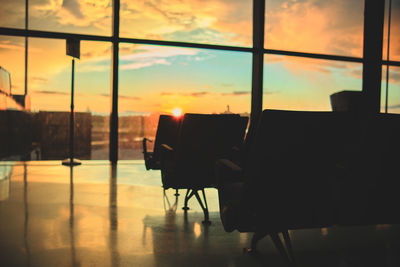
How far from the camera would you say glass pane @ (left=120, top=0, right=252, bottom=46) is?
607 cm

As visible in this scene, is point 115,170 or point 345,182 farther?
point 115,170

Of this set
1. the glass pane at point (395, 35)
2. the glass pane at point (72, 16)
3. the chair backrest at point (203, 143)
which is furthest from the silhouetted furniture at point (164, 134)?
the glass pane at point (395, 35)

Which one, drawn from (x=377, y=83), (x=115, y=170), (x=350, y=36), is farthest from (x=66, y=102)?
(x=377, y=83)

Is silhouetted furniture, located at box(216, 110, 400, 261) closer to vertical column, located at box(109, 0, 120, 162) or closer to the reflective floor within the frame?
the reflective floor

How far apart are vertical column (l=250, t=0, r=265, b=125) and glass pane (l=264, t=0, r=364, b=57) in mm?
138

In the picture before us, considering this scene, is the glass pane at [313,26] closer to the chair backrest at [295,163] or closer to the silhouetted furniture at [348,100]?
the silhouetted furniture at [348,100]

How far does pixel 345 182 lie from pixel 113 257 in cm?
140

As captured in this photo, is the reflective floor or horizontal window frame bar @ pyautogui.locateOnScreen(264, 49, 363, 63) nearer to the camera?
the reflective floor

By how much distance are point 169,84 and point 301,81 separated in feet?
9.01

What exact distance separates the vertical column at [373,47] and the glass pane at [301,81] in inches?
15.9

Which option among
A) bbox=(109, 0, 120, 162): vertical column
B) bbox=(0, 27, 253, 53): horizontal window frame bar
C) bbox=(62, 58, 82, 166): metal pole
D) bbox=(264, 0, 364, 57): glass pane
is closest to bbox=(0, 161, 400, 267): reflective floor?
bbox=(62, 58, 82, 166): metal pole

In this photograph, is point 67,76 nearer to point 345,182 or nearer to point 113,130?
point 113,130

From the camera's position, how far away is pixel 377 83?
281 inches

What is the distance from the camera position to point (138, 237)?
2342 millimetres
